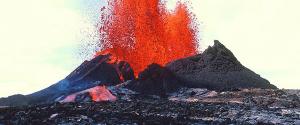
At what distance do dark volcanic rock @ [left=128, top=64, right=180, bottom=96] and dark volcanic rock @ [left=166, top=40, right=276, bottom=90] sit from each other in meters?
1.95

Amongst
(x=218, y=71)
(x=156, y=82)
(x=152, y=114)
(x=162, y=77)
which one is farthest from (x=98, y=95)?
(x=218, y=71)

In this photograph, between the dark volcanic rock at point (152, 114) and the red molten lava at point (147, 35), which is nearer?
the dark volcanic rock at point (152, 114)

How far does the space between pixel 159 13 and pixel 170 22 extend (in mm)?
2612

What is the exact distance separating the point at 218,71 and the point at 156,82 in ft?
25.8

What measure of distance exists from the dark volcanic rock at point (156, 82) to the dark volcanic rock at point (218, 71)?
1949 millimetres

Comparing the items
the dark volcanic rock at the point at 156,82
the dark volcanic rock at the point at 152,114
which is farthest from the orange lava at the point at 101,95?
the dark volcanic rock at the point at 152,114

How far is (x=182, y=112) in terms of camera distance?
23.8 m

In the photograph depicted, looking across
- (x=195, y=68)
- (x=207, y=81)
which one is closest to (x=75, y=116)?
(x=207, y=81)

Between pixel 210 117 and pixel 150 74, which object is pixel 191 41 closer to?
pixel 150 74

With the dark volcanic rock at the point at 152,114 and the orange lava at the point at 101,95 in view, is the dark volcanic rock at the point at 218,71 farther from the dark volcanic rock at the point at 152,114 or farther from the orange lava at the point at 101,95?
the dark volcanic rock at the point at 152,114

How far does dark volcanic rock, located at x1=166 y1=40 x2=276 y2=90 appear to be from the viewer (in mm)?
41031

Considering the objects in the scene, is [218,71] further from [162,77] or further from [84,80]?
[84,80]

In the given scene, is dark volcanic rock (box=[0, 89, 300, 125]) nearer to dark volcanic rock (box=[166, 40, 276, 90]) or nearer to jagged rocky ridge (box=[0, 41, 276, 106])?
jagged rocky ridge (box=[0, 41, 276, 106])

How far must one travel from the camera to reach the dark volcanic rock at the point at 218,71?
135 ft
